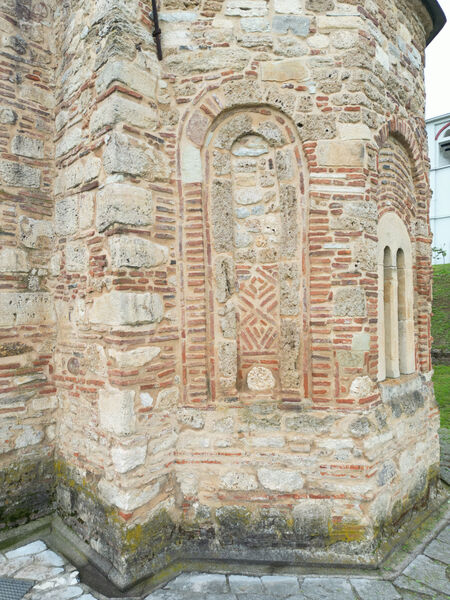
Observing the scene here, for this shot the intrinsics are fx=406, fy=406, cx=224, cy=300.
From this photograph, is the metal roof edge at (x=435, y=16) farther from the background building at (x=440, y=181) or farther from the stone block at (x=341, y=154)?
the background building at (x=440, y=181)

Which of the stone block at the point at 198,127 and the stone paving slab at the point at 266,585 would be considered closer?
the stone paving slab at the point at 266,585

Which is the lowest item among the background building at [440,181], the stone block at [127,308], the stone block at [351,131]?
the stone block at [127,308]

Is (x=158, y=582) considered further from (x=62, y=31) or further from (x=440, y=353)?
(x=440, y=353)

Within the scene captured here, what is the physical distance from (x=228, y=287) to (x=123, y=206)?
1.15 metres

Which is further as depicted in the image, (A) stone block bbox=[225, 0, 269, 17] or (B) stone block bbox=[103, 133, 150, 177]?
(A) stone block bbox=[225, 0, 269, 17]

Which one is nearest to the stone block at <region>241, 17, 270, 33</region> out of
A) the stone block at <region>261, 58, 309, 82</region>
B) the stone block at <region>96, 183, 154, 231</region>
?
the stone block at <region>261, 58, 309, 82</region>

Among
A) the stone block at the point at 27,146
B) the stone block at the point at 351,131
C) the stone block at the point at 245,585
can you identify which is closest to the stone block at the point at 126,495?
the stone block at the point at 245,585

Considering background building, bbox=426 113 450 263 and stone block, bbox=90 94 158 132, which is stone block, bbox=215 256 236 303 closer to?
stone block, bbox=90 94 158 132

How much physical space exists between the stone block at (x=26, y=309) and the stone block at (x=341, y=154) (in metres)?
3.09

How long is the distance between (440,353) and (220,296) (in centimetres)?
1090

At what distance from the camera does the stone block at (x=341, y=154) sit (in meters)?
3.59

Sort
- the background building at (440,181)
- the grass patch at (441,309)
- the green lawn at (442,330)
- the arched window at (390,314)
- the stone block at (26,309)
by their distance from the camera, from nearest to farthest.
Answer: the stone block at (26,309) < the arched window at (390,314) < the green lawn at (442,330) < the grass patch at (441,309) < the background building at (440,181)

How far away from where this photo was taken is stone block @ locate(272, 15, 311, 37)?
3.62 m

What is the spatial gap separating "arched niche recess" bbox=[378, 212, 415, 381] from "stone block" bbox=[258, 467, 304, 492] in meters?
1.25
